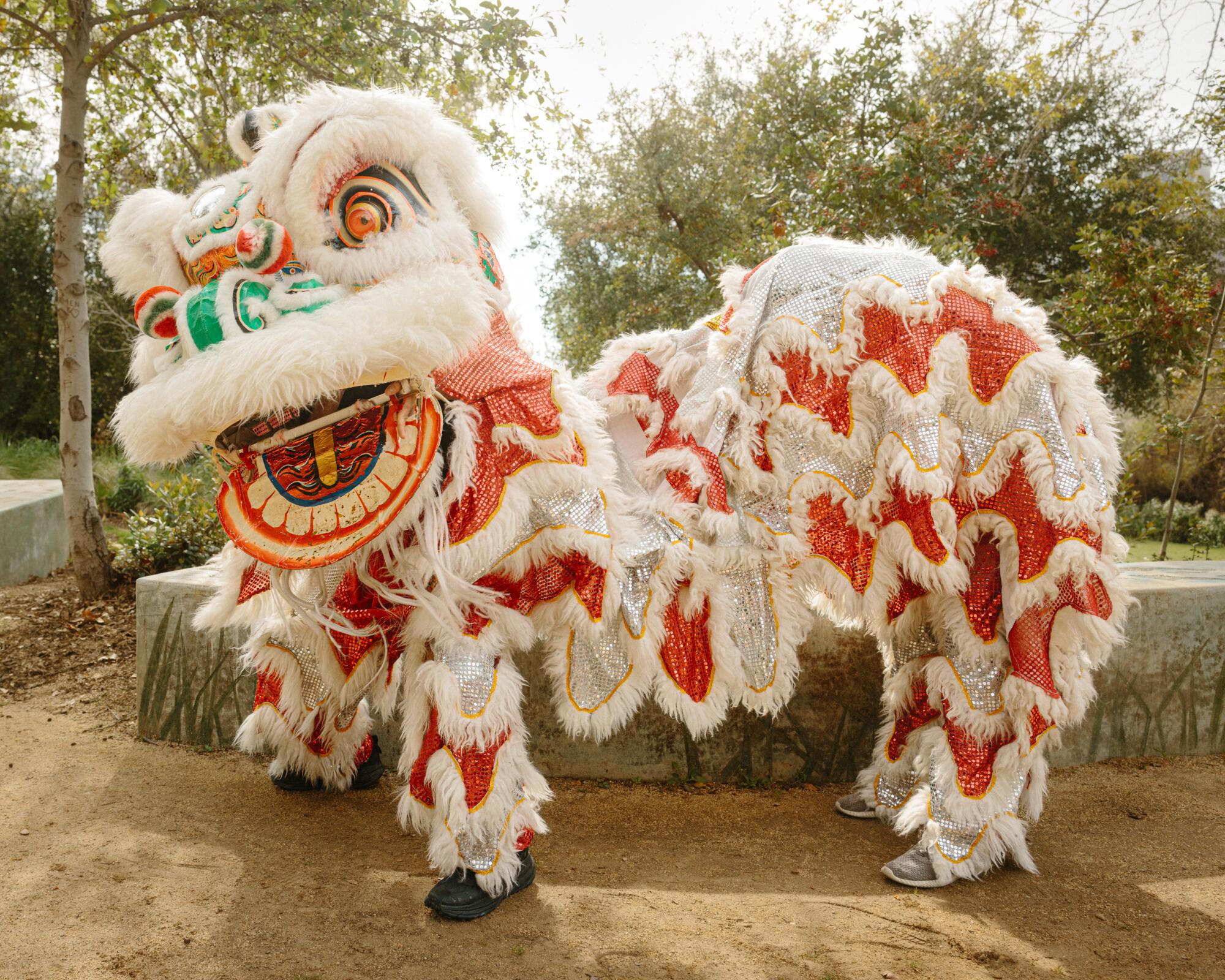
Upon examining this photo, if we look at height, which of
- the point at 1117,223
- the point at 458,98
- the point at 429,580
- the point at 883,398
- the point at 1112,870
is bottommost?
the point at 1112,870

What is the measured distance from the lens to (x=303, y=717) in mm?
2596

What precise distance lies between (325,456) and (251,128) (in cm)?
87

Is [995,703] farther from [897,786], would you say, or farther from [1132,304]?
[1132,304]

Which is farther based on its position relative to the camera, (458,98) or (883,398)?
(458,98)

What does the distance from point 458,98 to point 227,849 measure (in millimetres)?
3944

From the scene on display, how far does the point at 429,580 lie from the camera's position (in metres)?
2.04

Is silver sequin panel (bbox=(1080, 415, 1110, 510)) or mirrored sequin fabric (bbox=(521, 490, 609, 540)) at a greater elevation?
silver sequin panel (bbox=(1080, 415, 1110, 510))

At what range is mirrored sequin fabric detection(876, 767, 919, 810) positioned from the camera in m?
2.77

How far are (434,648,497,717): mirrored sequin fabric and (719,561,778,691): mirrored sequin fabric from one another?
0.66 m

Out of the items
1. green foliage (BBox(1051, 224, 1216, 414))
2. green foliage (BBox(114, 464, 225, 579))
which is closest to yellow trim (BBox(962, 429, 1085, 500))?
green foliage (BBox(114, 464, 225, 579))

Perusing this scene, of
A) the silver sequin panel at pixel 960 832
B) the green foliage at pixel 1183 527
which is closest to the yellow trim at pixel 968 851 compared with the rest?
the silver sequin panel at pixel 960 832

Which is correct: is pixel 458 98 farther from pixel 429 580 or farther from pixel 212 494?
pixel 429 580

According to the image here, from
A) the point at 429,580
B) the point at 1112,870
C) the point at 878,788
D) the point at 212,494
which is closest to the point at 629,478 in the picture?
the point at 429,580

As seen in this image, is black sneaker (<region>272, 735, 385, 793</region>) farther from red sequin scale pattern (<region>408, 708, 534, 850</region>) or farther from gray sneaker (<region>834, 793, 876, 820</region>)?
gray sneaker (<region>834, 793, 876, 820</region>)
